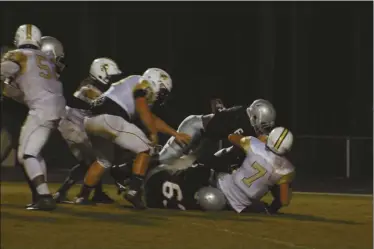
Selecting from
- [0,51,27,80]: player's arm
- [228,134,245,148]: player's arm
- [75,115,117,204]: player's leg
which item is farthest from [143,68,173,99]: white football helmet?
[0,51,27,80]: player's arm

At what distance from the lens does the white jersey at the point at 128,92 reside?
37.3 ft

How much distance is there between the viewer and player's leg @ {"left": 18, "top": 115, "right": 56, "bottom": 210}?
10.2m

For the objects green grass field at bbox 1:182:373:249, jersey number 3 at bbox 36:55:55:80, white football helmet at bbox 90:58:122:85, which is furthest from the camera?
white football helmet at bbox 90:58:122:85

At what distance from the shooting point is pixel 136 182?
1099 cm

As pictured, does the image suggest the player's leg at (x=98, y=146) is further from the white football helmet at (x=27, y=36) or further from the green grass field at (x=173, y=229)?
the white football helmet at (x=27, y=36)

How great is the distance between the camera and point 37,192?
1029cm

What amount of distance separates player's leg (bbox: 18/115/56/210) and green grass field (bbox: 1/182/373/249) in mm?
174

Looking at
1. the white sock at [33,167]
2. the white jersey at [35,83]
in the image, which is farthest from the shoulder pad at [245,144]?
the white sock at [33,167]

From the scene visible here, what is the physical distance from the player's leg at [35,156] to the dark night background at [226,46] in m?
15.5

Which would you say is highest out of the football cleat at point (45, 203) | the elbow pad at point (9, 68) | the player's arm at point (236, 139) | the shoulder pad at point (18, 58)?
the shoulder pad at point (18, 58)

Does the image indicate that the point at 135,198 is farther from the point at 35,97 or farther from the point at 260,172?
the point at 35,97

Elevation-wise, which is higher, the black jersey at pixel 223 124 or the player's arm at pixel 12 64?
the player's arm at pixel 12 64

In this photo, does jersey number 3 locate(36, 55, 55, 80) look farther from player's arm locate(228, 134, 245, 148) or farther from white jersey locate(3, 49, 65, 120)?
player's arm locate(228, 134, 245, 148)

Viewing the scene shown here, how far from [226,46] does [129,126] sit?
17167mm
